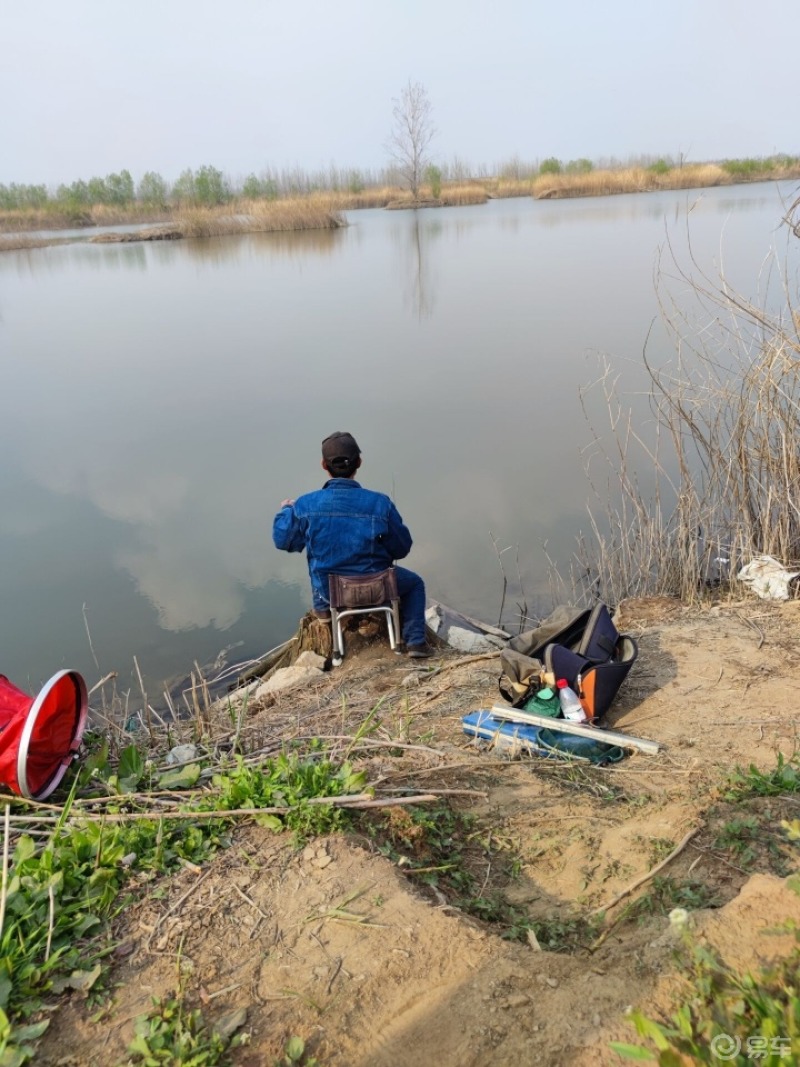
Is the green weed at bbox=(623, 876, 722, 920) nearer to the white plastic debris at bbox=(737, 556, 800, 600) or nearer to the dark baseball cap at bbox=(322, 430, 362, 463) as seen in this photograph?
the dark baseball cap at bbox=(322, 430, 362, 463)

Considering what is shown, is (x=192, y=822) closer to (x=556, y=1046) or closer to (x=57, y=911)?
(x=57, y=911)

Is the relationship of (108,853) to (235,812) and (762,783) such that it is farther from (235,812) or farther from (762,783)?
(762,783)

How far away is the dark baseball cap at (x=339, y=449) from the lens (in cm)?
383

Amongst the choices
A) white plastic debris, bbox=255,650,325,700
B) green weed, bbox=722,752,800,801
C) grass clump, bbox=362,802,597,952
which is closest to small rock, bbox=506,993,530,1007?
grass clump, bbox=362,802,597,952

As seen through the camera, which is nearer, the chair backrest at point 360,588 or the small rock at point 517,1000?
the small rock at point 517,1000

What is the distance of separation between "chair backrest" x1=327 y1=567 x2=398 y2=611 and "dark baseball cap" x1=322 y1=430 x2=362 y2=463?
618 millimetres

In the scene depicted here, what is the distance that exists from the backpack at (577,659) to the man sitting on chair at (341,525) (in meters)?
0.97

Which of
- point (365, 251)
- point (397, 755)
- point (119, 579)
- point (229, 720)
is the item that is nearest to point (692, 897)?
point (397, 755)

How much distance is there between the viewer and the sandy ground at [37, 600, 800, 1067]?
1395 millimetres

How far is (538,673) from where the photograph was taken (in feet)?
9.49

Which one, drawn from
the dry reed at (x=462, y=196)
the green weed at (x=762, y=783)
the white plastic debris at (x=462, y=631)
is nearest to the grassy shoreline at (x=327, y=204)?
the dry reed at (x=462, y=196)

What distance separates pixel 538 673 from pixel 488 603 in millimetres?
2536

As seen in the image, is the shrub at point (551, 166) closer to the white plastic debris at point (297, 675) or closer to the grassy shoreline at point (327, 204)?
the grassy shoreline at point (327, 204)

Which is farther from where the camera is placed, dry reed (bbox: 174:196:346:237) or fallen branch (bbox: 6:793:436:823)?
dry reed (bbox: 174:196:346:237)
